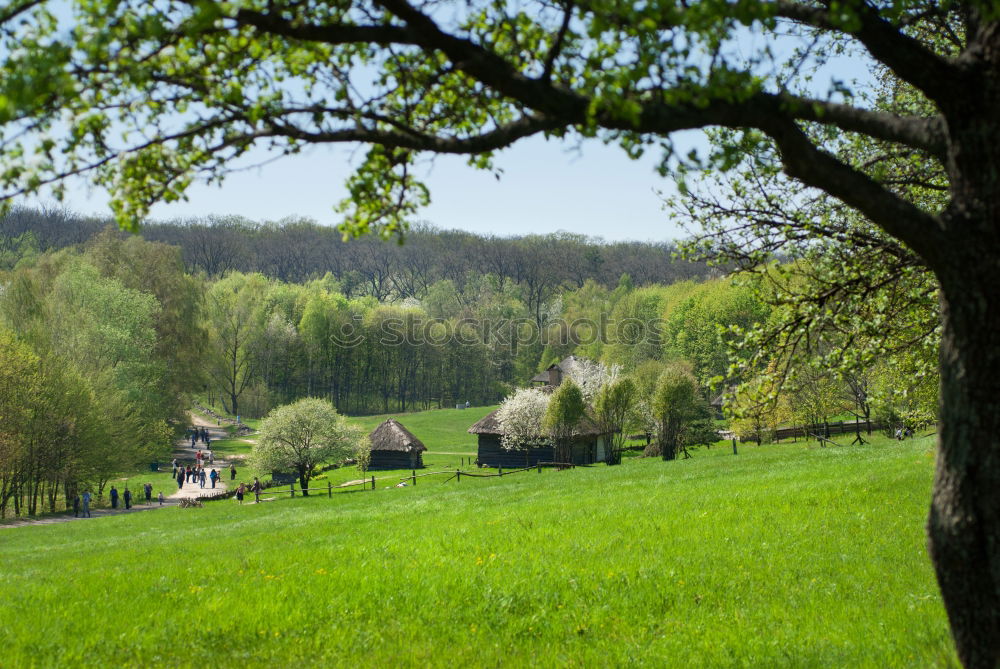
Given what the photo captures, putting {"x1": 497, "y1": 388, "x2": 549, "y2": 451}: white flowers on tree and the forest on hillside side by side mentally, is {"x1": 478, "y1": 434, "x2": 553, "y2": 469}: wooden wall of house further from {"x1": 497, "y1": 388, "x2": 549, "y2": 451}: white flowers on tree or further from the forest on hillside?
the forest on hillside

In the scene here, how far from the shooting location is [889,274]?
738cm

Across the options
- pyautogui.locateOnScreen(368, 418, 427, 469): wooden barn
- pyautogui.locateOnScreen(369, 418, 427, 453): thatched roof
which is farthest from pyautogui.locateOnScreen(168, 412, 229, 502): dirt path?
pyautogui.locateOnScreen(369, 418, 427, 453): thatched roof

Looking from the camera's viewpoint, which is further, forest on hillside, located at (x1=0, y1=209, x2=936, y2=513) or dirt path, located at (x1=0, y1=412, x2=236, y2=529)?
forest on hillside, located at (x1=0, y1=209, x2=936, y2=513)

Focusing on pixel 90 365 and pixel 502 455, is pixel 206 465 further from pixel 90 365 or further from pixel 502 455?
pixel 502 455

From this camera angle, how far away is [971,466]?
3.96m

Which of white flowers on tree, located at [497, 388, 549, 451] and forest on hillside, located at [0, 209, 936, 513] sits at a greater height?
forest on hillside, located at [0, 209, 936, 513]

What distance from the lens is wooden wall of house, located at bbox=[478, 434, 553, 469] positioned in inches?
2025

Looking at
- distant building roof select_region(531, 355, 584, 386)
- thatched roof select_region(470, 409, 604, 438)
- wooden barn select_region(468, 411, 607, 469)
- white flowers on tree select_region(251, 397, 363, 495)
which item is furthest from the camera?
distant building roof select_region(531, 355, 584, 386)

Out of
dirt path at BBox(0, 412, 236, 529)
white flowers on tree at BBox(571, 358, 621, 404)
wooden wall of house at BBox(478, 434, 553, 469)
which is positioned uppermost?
white flowers on tree at BBox(571, 358, 621, 404)

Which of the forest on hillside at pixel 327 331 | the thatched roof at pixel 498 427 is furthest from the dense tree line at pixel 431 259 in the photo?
the thatched roof at pixel 498 427

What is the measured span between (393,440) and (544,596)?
45673mm

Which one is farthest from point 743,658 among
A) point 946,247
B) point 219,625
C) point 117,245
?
point 117,245

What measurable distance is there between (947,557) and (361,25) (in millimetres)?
4385

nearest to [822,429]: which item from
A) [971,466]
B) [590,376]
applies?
[590,376]
